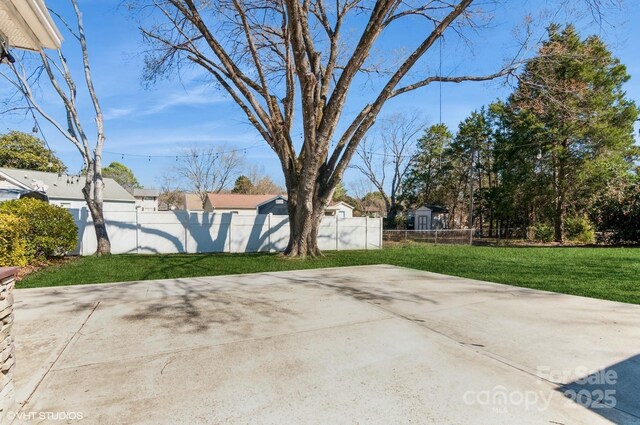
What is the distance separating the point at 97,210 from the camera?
10789 millimetres

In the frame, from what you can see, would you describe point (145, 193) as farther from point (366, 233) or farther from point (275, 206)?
point (366, 233)

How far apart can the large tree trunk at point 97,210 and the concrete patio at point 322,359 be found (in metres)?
6.04

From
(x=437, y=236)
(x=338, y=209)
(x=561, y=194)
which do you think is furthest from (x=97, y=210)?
(x=338, y=209)

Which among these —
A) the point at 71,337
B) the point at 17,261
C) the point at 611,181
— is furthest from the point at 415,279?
the point at 611,181

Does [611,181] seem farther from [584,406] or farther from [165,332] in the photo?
[165,332]

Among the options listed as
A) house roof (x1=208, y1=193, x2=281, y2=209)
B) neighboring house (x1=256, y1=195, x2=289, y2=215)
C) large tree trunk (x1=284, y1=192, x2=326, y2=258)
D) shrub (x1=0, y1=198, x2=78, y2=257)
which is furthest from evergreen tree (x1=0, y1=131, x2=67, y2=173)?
large tree trunk (x1=284, y1=192, x2=326, y2=258)

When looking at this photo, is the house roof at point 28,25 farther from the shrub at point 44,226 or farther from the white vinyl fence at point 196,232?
the white vinyl fence at point 196,232

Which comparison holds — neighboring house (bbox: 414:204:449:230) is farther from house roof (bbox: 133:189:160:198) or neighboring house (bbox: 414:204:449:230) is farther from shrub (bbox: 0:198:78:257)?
house roof (bbox: 133:189:160:198)

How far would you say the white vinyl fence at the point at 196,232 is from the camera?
11.8m

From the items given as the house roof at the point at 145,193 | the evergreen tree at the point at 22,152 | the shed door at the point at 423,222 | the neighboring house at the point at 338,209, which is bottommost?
the shed door at the point at 423,222

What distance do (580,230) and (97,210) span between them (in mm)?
22410

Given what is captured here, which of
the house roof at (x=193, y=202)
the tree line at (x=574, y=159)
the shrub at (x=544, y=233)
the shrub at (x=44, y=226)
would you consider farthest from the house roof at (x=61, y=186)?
the shrub at (x=544, y=233)

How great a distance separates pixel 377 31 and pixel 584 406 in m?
8.69

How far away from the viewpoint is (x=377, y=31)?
8.80 m
